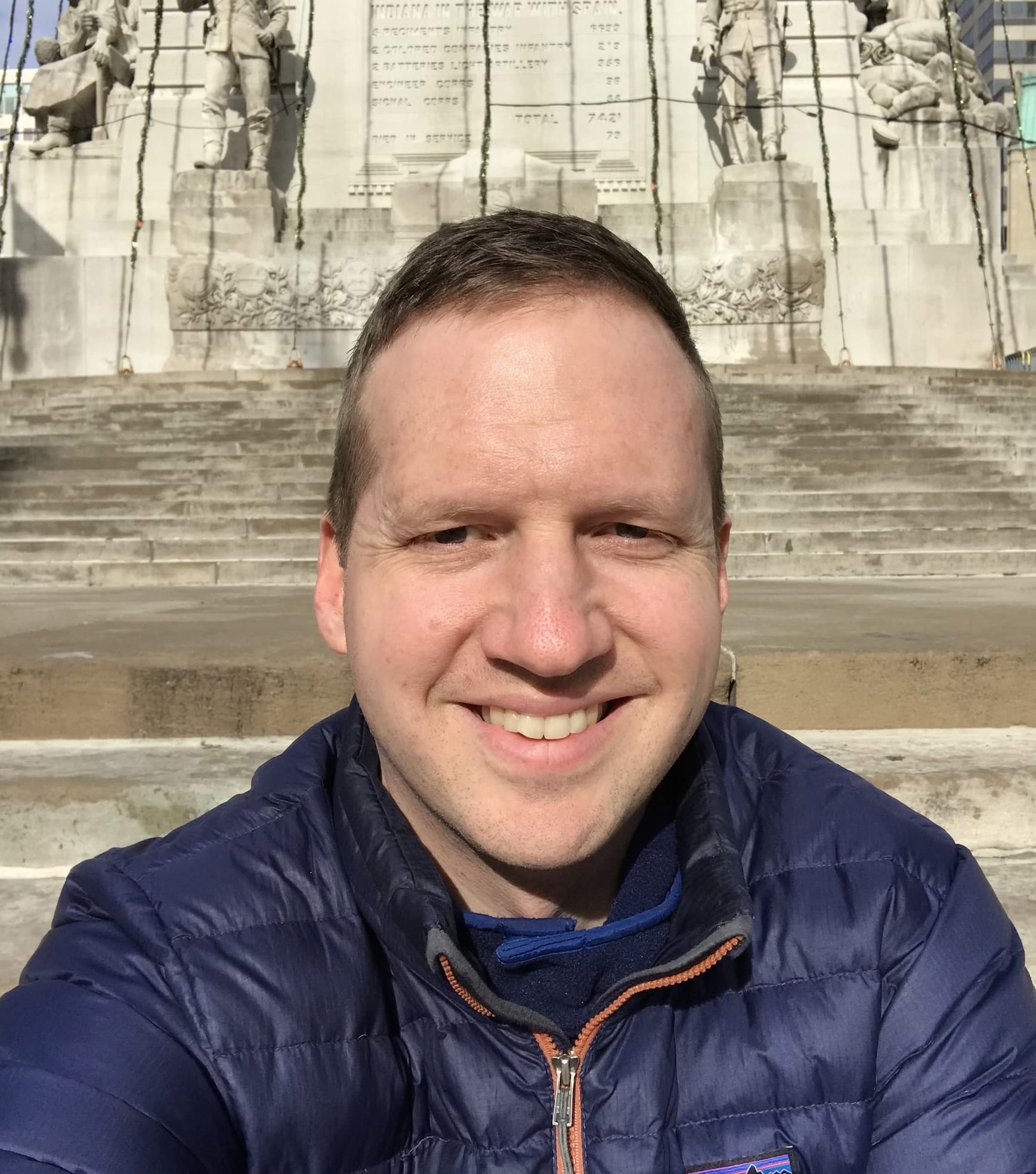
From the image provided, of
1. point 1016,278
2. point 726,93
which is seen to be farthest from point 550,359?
point 1016,278

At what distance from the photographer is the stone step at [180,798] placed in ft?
8.57

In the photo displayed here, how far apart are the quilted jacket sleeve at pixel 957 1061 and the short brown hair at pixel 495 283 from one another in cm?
51

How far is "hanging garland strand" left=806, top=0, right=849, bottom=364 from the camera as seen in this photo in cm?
1474

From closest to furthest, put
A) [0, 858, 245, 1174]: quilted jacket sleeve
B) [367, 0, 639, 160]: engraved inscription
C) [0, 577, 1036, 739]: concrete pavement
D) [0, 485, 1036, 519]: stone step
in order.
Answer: [0, 858, 245, 1174]: quilted jacket sleeve < [0, 577, 1036, 739]: concrete pavement < [0, 485, 1036, 519]: stone step < [367, 0, 639, 160]: engraved inscription

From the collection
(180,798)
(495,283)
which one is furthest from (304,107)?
(495,283)

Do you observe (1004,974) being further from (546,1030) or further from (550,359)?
(550,359)

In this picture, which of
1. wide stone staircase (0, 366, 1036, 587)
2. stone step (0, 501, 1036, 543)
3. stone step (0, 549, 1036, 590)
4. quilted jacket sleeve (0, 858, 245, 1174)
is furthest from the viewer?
Answer: stone step (0, 501, 1036, 543)

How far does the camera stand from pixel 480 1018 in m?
1.03

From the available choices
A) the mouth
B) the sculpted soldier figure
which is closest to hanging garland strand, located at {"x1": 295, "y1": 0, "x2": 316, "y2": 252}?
the sculpted soldier figure

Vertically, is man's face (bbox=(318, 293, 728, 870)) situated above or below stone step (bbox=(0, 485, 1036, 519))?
below

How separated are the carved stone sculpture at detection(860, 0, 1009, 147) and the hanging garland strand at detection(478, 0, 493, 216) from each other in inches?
216

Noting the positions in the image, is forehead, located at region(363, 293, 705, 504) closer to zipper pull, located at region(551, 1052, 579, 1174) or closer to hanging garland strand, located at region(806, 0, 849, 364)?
zipper pull, located at region(551, 1052, 579, 1174)

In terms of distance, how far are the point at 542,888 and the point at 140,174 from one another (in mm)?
16533

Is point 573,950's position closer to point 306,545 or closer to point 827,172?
point 306,545
